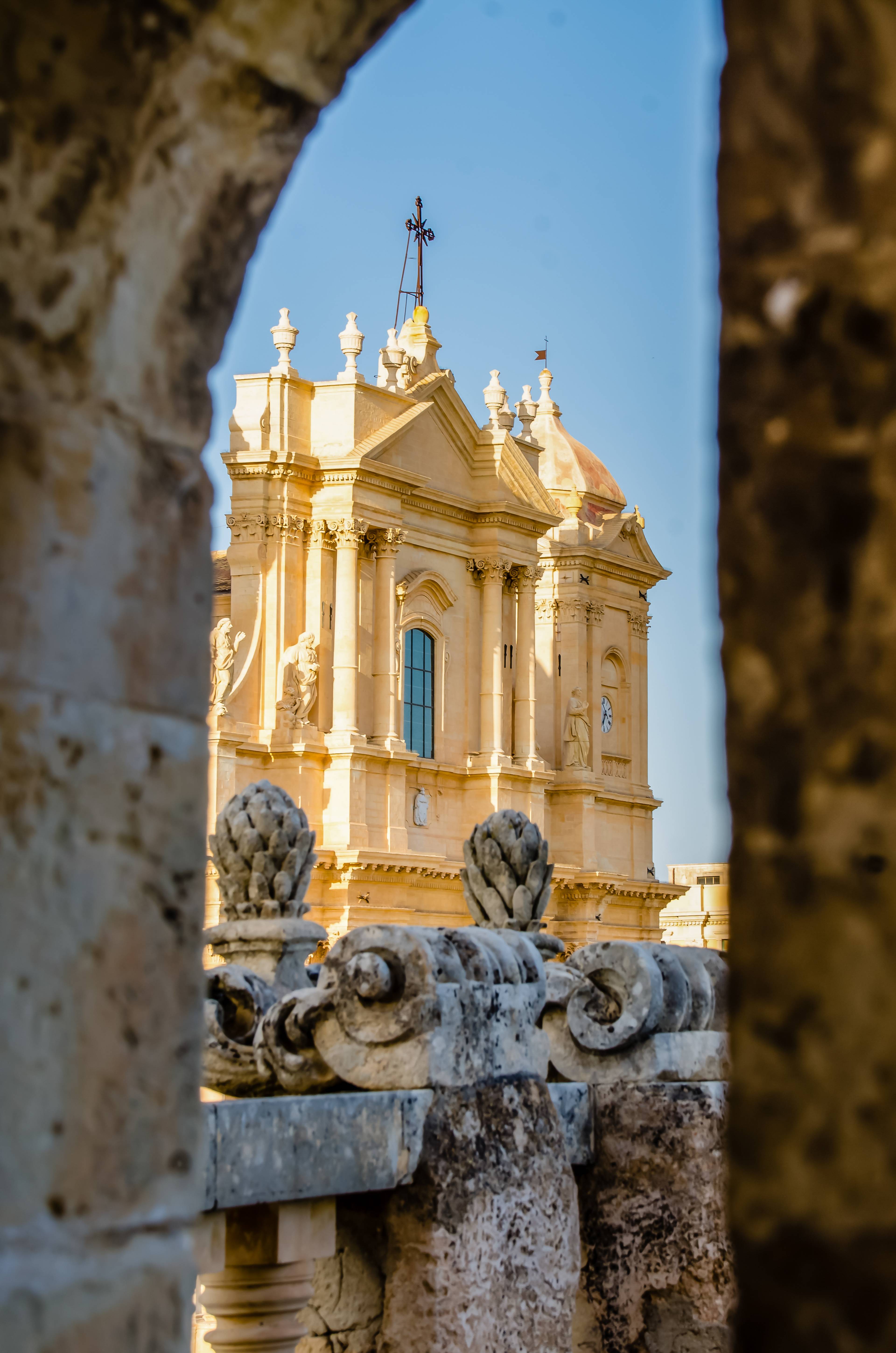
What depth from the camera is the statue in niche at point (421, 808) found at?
30.6 m

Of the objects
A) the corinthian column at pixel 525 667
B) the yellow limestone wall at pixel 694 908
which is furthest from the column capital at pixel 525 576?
the yellow limestone wall at pixel 694 908

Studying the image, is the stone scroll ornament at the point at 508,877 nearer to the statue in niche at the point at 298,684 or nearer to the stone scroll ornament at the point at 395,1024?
the stone scroll ornament at the point at 395,1024

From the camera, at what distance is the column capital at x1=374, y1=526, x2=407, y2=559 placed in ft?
99.5

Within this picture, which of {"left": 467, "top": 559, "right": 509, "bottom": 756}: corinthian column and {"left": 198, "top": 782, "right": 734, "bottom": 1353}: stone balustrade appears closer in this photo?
{"left": 198, "top": 782, "right": 734, "bottom": 1353}: stone balustrade

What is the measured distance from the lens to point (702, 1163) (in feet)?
14.7

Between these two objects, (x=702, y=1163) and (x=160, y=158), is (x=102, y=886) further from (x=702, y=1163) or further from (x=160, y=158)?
(x=702, y=1163)

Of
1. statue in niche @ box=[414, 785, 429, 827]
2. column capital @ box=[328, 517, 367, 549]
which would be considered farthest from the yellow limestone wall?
column capital @ box=[328, 517, 367, 549]

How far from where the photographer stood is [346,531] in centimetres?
2958

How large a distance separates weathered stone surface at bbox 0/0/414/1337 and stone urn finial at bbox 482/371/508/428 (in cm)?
3208

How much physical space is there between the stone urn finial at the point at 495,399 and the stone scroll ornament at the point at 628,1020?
96.5 ft

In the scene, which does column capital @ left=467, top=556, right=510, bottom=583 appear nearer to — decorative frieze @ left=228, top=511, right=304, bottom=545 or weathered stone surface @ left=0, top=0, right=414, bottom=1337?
decorative frieze @ left=228, top=511, right=304, bottom=545

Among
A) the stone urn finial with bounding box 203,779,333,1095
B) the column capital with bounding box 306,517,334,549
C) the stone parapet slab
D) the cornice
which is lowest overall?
the stone parapet slab

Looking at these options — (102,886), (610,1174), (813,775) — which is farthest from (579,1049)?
(813,775)

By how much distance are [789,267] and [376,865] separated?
2716 centimetres
